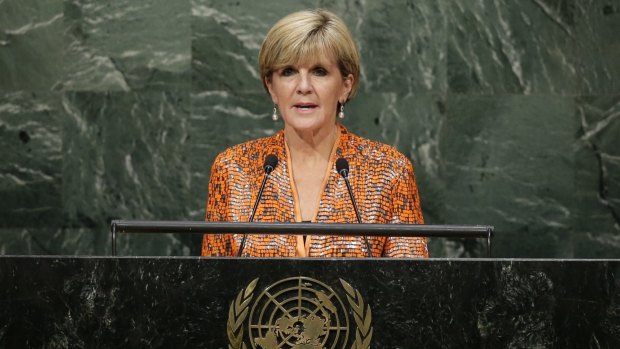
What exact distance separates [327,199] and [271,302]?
0.92 m

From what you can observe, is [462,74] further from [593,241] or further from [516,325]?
[516,325]

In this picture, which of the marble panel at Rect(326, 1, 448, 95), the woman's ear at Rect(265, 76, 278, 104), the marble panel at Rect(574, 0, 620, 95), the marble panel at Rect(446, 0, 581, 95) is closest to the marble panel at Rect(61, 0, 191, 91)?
the marble panel at Rect(326, 1, 448, 95)

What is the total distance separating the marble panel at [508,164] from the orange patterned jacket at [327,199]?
5.01ft

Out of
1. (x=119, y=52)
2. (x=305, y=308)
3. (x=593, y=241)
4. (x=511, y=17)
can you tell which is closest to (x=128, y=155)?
(x=119, y=52)

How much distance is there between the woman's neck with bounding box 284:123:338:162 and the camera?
3443 millimetres

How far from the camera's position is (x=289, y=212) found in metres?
3.30

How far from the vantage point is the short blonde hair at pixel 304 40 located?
329 cm

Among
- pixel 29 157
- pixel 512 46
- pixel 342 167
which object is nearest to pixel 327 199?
pixel 342 167

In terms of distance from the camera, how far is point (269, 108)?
192 inches

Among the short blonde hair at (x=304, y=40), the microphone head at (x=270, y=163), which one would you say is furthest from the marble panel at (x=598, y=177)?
the microphone head at (x=270, y=163)

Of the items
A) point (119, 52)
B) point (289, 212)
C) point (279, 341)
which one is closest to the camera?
point (279, 341)

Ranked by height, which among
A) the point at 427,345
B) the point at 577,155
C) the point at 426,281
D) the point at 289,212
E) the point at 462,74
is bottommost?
the point at 427,345

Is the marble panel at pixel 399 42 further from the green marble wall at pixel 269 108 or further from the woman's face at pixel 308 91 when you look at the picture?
the woman's face at pixel 308 91

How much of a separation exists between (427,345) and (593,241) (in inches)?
109
